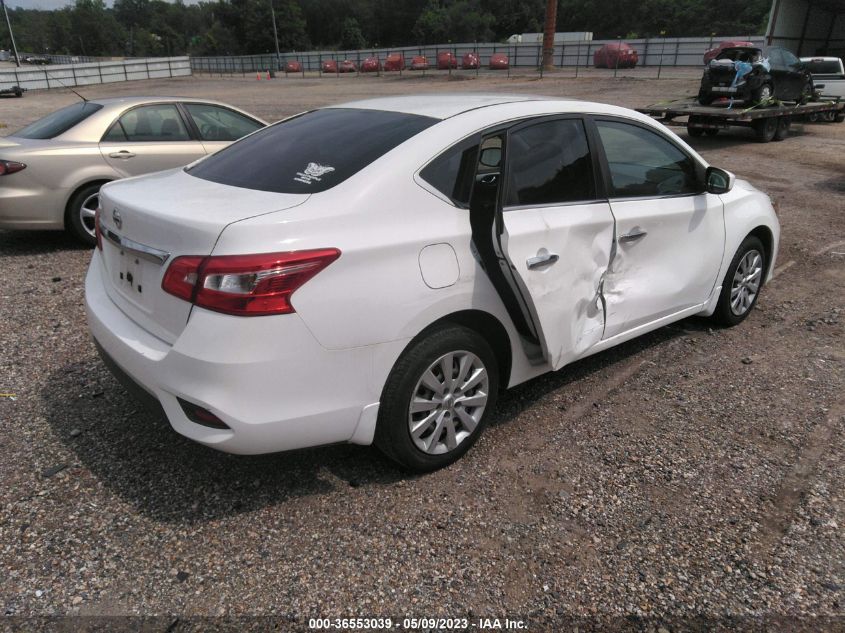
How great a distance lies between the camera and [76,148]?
20.5 feet

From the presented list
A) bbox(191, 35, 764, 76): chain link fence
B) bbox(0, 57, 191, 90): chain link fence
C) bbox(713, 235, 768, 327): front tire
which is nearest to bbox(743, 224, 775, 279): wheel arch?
bbox(713, 235, 768, 327): front tire

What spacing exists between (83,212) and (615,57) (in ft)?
157

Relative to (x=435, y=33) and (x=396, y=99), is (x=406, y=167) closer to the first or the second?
(x=396, y=99)

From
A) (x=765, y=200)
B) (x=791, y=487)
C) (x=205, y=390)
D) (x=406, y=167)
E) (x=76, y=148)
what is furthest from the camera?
(x=76, y=148)

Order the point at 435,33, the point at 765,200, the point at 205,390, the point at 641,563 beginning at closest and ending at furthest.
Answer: the point at 205,390 → the point at 641,563 → the point at 765,200 → the point at 435,33

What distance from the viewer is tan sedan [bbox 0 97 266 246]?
6.02 meters

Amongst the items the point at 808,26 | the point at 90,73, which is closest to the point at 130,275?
the point at 808,26

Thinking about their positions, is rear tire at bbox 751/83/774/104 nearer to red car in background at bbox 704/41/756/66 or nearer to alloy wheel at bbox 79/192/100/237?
red car in background at bbox 704/41/756/66

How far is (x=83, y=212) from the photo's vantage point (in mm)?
6418

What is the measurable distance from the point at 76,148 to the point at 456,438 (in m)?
5.31

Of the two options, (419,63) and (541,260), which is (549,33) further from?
(541,260)

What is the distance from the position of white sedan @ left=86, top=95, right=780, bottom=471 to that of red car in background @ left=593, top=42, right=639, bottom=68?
1892 inches

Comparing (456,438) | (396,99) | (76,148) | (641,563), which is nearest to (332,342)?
(456,438)

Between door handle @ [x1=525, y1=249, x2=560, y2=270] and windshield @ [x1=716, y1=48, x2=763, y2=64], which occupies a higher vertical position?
windshield @ [x1=716, y1=48, x2=763, y2=64]
